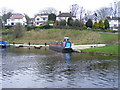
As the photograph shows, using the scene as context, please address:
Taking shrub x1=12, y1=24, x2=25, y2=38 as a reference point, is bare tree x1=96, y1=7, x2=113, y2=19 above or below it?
above

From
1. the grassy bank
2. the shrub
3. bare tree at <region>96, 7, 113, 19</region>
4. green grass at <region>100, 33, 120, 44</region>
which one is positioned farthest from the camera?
bare tree at <region>96, 7, 113, 19</region>

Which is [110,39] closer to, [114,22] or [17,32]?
[17,32]

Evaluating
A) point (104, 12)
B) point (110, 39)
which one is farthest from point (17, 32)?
point (104, 12)

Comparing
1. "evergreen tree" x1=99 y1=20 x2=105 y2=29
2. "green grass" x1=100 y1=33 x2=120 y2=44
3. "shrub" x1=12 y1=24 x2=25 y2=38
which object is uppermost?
"evergreen tree" x1=99 y1=20 x2=105 y2=29

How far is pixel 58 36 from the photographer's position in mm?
94188

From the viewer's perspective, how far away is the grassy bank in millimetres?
85806

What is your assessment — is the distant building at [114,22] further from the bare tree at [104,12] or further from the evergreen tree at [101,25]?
the evergreen tree at [101,25]

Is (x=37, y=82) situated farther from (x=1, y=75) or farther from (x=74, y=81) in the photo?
(x=1, y=75)

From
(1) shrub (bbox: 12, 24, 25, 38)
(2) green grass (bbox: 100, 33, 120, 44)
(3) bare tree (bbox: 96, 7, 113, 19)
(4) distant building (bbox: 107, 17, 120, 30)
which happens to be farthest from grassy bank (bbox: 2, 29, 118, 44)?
(3) bare tree (bbox: 96, 7, 113, 19)

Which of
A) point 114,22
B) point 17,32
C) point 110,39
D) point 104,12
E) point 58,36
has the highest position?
point 104,12

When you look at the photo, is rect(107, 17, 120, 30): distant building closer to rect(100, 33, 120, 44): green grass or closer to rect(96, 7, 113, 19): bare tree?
rect(96, 7, 113, 19): bare tree

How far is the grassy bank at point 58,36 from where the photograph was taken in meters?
85.8

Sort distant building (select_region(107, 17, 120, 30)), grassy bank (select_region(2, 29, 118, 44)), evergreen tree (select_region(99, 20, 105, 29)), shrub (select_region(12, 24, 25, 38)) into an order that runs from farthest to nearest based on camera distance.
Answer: distant building (select_region(107, 17, 120, 30)) → evergreen tree (select_region(99, 20, 105, 29)) → shrub (select_region(12, 24, 25, 38)) → grassy bank (select_region(2, 29, 118, 44))

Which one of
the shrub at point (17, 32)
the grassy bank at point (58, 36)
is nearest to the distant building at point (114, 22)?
the grassy bank at point (58, 36)
